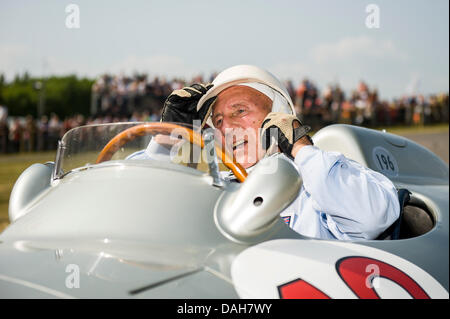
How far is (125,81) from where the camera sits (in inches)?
610

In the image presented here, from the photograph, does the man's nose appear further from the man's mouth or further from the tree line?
the tree line

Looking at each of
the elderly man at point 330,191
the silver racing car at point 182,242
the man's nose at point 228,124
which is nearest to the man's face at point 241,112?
the man's nose at point 228,124

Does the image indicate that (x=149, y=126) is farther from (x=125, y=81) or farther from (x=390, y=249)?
(x=125, y=81)

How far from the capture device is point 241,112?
225cm

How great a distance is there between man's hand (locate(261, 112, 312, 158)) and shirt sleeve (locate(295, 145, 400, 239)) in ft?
0.13

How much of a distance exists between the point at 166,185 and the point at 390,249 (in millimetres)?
Result: 696

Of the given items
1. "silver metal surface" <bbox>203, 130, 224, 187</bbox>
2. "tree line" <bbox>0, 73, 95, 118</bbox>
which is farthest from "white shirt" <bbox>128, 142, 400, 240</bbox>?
"tree line" <bbox>0, 73, 95, 118</bbox>

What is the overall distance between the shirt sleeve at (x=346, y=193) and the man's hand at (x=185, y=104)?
822mm

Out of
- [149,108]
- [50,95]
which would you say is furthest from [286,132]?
[50,95]

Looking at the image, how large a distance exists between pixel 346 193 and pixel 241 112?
0.87 meters

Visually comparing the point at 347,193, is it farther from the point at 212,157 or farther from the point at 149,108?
the point at 149,108

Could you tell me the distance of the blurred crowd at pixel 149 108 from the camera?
1404 cm

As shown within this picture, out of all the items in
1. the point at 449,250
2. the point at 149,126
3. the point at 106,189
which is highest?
the point at 149,126
